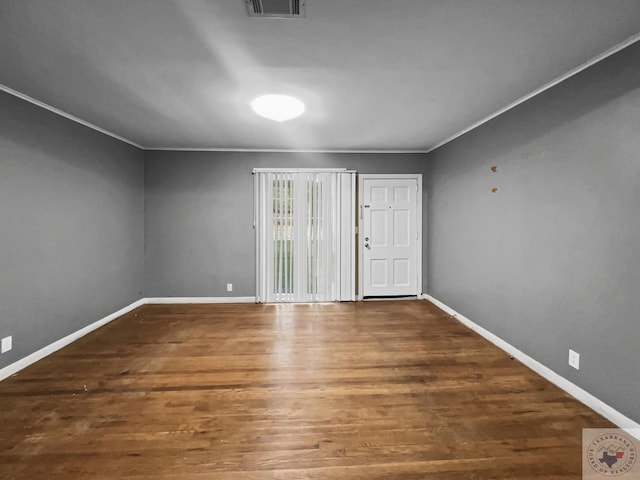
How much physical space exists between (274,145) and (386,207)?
2.05m

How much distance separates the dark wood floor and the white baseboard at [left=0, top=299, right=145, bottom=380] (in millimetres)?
95

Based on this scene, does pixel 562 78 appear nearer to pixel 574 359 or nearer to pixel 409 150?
pixel 574 359

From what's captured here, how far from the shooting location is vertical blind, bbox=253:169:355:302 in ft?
15.8

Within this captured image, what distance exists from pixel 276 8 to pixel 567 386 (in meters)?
3.27

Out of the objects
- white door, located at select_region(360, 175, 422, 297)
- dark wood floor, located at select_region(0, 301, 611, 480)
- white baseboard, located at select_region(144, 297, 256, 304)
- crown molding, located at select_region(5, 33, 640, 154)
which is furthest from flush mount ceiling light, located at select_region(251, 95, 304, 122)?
white baseboard, located at select_region(144, 297, 256, 304)

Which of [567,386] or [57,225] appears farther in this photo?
[57,225]

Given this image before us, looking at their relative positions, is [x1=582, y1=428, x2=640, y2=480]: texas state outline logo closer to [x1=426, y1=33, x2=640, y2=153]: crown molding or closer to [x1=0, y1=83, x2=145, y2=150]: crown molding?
[x1=426, y1=33, x2=640, y2=153]: crown molding

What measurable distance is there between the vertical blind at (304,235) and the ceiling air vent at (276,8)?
3.19 metres

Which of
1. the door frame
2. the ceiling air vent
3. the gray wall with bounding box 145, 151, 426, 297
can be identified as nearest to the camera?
the ceiling air vent

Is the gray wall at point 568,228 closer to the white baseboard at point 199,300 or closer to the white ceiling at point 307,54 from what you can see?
the white ceiling at point 307,54

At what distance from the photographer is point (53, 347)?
3031 mm

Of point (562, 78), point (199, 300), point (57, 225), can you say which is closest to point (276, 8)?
point (562, 78)

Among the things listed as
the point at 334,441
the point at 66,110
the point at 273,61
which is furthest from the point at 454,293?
the point at 66,110

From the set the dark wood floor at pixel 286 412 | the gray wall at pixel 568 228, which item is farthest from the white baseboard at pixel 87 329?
the gray wall at pixel 568 228
